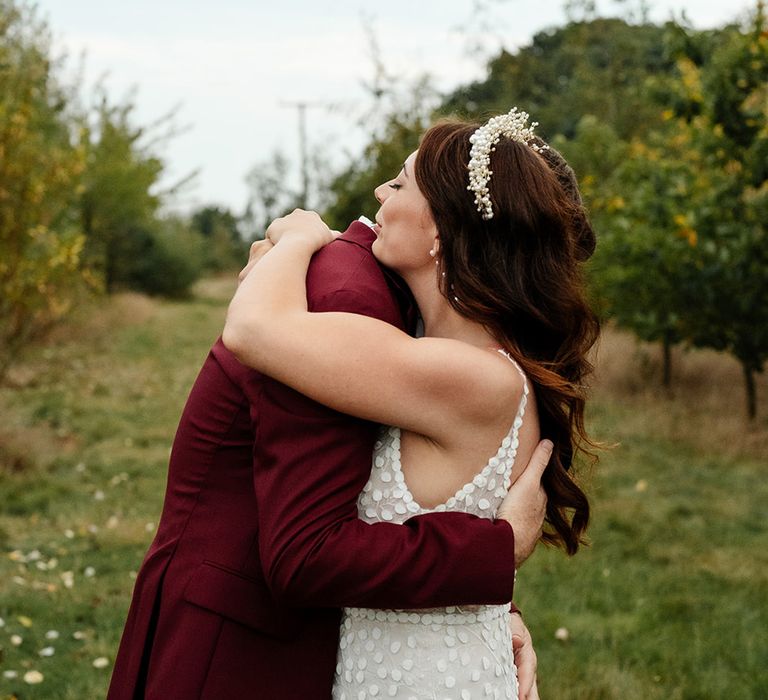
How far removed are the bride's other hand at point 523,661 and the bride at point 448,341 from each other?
0.23 m

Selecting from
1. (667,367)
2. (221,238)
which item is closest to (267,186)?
(221,238)

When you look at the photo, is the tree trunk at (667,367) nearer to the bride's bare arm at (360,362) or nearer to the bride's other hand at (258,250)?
the bride's other hand at (258,250)

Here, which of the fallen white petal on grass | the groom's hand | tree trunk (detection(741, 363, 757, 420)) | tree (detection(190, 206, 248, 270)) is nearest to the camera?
the groom's hand

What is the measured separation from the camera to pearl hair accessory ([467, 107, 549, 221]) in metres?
1.99

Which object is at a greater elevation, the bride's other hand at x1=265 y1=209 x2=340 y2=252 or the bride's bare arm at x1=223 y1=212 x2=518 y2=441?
the bride's other hand at x1=265 y1=209 x2=340 y2=252

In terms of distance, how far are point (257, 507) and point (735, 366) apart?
1261cm

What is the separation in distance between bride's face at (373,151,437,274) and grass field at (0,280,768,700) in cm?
95

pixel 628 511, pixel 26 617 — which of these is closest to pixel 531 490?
pixel 26 617

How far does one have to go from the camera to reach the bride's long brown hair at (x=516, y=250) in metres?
2.02

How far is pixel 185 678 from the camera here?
1949mm

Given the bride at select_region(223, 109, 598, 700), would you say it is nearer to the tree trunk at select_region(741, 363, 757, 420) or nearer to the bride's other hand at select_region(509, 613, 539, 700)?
the bride's other hand at select_region(509, 613, 539, 700)

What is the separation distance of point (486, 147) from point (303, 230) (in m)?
0.46

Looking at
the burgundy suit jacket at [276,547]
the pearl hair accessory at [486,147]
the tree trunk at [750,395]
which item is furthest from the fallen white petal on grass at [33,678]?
the tree trunk at [750,395]

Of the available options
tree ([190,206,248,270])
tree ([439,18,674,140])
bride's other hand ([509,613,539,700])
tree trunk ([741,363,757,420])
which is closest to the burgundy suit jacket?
bride's other hand ([509,613,539,700])
